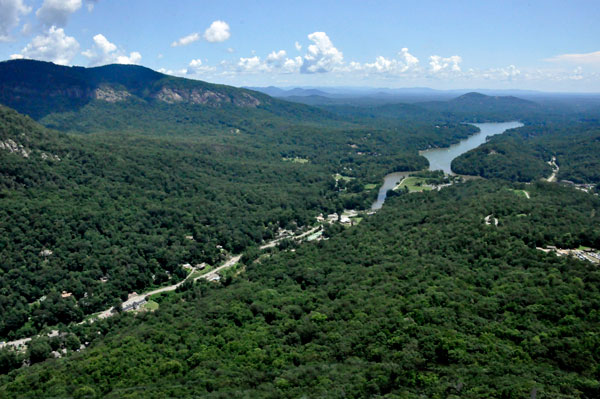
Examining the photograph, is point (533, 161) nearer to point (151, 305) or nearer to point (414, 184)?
point (414, 184)

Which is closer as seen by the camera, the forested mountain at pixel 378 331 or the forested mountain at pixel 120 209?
the forested mountain at pixel 378 331

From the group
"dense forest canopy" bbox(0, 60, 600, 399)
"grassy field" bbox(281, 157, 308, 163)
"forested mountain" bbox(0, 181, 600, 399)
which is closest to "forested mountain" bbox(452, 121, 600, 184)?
"dense forest canopy" bbox(0, 60, 600, 399)

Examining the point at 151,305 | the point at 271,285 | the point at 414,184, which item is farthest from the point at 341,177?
the point at 151,305

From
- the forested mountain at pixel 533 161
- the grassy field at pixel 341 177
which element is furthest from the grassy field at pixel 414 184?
the forested mountain at pixel 533 161

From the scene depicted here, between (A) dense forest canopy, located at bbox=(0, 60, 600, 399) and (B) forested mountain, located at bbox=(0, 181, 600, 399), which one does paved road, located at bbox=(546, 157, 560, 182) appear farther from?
(B) forested mountain, located at bbox=(0, 181, 600, 399)

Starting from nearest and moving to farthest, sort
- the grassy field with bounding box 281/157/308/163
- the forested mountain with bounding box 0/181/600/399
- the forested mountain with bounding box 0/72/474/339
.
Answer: the forested mountain with bounding box 0/181/600/399
the forested mountain with bounding box 0/72/474/339
the grassy field with bounding box 281/157/308/163

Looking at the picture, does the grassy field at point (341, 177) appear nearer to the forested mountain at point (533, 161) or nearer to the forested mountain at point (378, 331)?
the forested mountain at point (533, 161)

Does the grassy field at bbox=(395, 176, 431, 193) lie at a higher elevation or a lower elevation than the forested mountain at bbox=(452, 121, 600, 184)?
lower

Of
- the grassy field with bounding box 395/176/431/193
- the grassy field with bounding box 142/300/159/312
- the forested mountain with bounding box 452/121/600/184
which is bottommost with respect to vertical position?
the grassy field with bounding box 142/300/159/312
